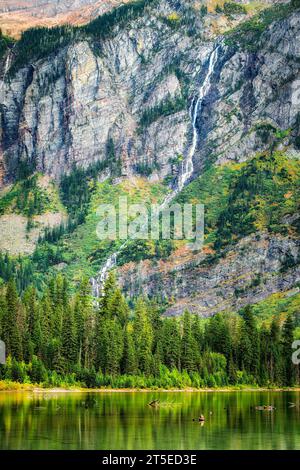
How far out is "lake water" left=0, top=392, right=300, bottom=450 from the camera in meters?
121

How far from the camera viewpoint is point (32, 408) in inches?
6294

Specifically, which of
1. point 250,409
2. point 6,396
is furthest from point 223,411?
point 6,396

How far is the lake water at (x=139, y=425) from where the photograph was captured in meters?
121

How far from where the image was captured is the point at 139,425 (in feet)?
457

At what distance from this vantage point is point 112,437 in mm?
125188
